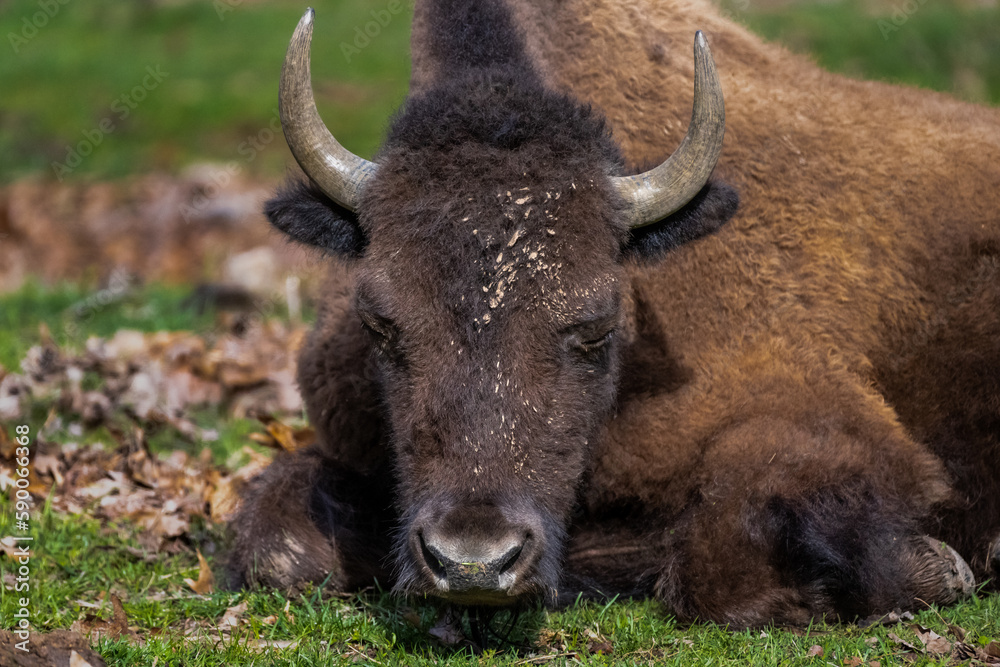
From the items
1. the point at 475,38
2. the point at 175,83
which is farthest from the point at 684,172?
the point at 175,83

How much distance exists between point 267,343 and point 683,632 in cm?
536

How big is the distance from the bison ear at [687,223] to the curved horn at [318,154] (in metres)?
1.22

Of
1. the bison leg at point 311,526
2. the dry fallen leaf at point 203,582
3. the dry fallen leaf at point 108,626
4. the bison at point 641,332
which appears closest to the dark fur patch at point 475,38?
the bison at point 641,332

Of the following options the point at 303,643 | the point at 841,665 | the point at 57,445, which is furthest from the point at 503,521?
the point at 57,445

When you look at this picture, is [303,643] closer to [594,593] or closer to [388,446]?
[388,446]

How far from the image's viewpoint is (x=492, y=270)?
439cm

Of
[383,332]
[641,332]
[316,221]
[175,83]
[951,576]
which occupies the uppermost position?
[316,221]

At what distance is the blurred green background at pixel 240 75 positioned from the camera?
2047cm

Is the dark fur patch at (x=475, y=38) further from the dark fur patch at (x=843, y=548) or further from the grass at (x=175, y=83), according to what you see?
the grass at (x=175, y=83)

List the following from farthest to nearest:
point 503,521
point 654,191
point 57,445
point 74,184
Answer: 1. point 74,184
2. point 57,445
3. point 654,191
4. point 503,521

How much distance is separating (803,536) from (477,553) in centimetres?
168

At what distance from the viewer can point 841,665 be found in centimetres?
420

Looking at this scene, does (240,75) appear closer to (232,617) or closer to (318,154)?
(318,154)

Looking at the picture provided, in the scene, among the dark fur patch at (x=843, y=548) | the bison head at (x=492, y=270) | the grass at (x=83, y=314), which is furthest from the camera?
the grass at (x=83, y=314)
